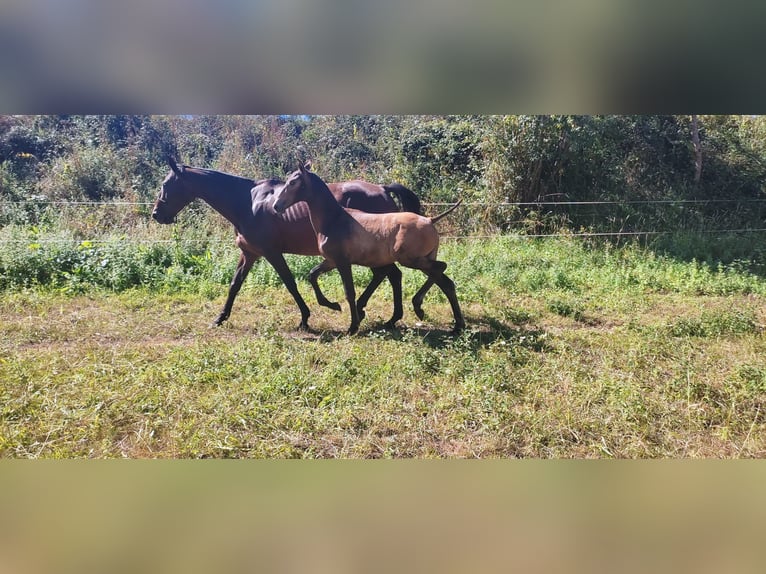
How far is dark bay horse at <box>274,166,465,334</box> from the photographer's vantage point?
489cm

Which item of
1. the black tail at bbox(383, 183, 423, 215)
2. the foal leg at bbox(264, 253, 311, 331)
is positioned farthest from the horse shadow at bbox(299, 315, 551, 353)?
the black tail at bbox(383, 183, 423, 215)

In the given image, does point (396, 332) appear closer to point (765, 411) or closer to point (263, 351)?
point (263, 351)

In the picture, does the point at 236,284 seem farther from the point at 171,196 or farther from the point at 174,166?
the point at 174,166

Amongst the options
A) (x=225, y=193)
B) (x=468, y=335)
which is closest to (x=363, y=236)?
(x=468, y=335)

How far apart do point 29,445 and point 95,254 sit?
5204 millimetres

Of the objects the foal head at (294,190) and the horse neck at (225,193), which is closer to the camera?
the foal head at (294,190)

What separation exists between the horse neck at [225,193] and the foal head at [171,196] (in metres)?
0.12

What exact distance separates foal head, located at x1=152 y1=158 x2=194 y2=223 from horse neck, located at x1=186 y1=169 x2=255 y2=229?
0.40ft

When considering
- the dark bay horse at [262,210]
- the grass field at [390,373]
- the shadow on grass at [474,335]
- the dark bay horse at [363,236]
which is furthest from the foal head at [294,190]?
the shadow on grass at [474,335]

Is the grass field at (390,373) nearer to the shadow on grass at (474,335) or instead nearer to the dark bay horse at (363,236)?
the shadow on grass at (474,335)

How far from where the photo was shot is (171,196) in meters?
5.52

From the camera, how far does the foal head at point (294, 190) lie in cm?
497

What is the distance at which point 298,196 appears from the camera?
505 centimetres

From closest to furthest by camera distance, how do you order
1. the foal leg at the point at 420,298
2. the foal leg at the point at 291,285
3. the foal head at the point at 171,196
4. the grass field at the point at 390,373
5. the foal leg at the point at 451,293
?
the grass field at the point at 390,373 → the foal leg at the point at 451,293 → the foal leg at the point at 420,298 → the foal head at the point at 171,196 → the foal leg at the point at 291,285
